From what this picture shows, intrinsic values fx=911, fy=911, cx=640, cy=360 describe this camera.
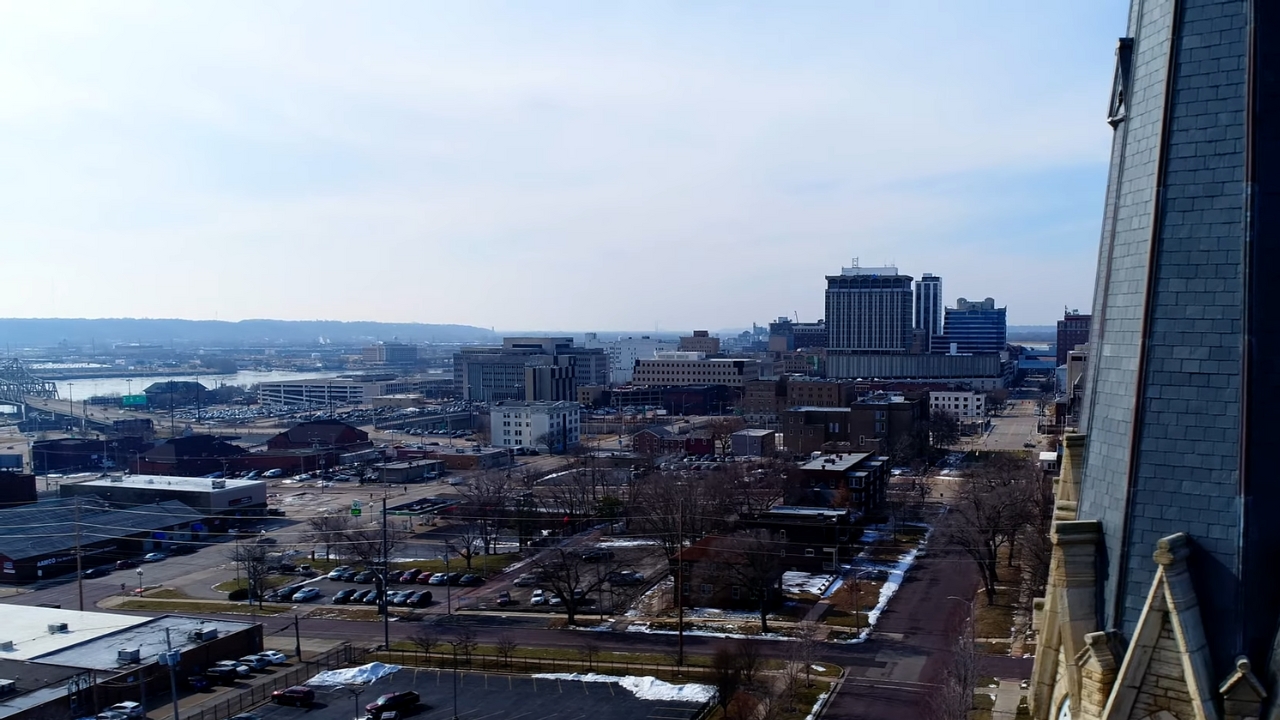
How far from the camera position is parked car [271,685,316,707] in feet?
92.0

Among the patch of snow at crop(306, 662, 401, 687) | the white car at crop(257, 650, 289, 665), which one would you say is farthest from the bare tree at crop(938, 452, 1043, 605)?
the white car at crop(257, 650, 289, 665)

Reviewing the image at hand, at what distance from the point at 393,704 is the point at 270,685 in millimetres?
5807

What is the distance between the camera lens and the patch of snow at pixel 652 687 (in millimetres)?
27844

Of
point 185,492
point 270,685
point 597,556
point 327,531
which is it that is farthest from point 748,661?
point 185,492

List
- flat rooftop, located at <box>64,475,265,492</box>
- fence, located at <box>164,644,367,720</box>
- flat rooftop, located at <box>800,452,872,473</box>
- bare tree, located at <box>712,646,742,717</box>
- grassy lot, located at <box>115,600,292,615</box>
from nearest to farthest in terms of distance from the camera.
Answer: bare tree, located at <box>712,646,742,717</box> → fence, located at <box>164,644,367,720</box> → grassy lot, located at <box>115,600,292,615</box> → flat rooftop, located at <box>800,452,872,473</box> → flat rooftop, located at <box>64,475,265,492</box>

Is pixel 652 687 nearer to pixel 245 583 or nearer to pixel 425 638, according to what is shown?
pixel 425 638

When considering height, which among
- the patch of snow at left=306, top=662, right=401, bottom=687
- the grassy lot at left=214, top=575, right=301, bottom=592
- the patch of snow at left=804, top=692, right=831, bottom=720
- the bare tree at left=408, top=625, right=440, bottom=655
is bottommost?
the grassy lot at left=214, top=575, right=301, bottom=592

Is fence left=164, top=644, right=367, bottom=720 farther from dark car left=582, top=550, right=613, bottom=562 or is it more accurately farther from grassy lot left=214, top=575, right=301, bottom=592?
dark car left=582, top=550, right=613, bottom=562

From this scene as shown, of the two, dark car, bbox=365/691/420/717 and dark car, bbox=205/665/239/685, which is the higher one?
dark car, bbox=365/691/420/717

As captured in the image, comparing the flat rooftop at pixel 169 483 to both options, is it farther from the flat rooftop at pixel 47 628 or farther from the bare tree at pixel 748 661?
the bare tree at pixel 748 661

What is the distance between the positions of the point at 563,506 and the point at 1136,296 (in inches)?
2012

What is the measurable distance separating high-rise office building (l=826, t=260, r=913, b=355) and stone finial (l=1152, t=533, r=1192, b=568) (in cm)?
18329

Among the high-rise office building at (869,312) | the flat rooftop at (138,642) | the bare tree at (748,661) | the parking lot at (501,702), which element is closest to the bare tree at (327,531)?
the flat rooftop at (138,642)

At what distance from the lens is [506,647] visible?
105 ft
